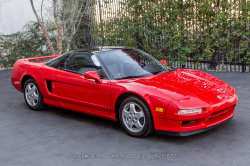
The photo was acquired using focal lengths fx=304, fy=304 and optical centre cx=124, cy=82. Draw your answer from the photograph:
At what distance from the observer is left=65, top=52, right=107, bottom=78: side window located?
16.3 feet

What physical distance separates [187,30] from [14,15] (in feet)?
26.8

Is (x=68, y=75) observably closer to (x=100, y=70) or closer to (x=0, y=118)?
(x=100, y=70)

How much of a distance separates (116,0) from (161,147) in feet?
29.6

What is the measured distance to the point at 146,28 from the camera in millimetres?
11047

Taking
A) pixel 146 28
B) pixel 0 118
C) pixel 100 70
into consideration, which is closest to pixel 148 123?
pixel 100 70

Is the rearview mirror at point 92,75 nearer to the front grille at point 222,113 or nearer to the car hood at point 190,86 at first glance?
the car hood at point 190,86

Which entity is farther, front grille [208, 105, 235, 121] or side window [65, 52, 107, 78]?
side window [65, 52, 107, 78]

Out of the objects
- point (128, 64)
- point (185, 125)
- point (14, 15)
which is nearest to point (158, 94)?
point (185, 125)

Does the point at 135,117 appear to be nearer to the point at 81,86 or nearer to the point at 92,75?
the point at 92,75

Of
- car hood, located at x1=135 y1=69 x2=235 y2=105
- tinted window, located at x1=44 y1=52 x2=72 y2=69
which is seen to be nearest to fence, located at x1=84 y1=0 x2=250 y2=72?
car hood, located at x1=135 y1=69 x2=235 y2=105

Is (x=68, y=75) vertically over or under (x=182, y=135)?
over

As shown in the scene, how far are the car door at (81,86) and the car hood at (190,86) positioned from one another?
657 millimetres

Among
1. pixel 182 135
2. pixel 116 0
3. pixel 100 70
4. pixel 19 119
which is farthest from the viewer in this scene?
pixel 116 0

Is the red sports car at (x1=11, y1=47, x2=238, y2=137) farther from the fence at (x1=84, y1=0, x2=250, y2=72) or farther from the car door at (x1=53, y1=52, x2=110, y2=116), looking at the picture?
the fence at (x1=84, y1=0, x2=250, y2=72)
